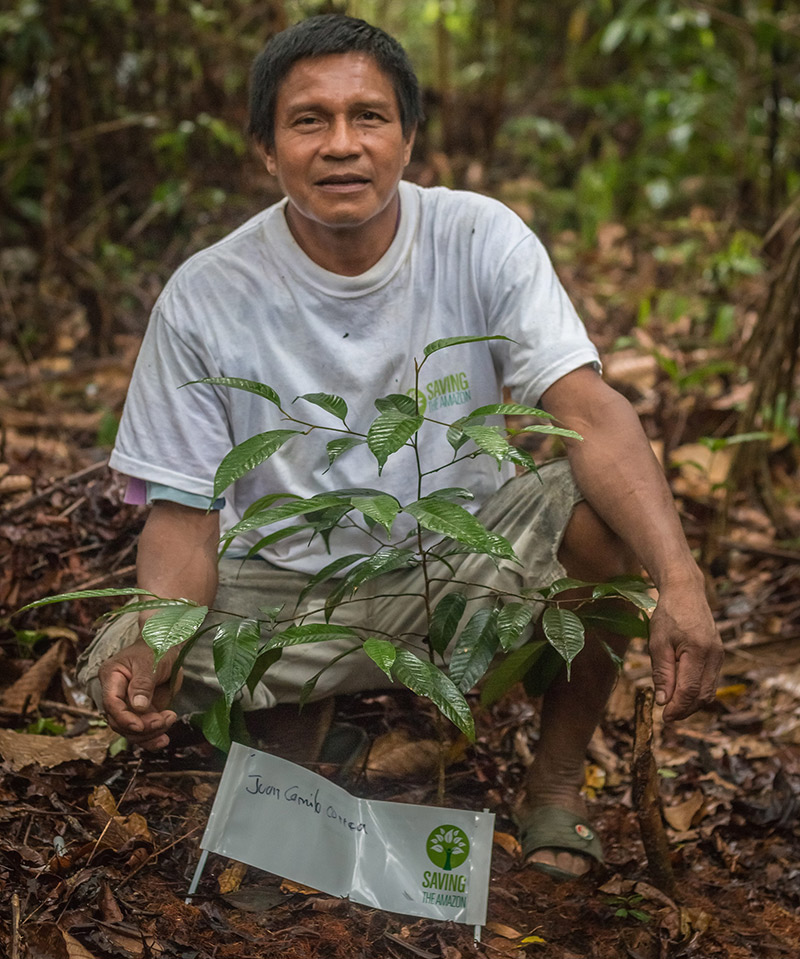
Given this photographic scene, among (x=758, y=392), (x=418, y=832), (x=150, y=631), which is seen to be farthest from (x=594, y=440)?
(x=758, y=392)

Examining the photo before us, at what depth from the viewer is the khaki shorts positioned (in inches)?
89.4

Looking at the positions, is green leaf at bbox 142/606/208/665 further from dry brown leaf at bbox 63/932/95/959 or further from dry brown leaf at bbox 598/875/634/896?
dry brown leaf at bbox 598/875/634/896

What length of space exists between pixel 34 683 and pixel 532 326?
145 cm

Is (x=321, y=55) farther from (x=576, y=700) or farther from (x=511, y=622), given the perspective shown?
(x=576, y=700)

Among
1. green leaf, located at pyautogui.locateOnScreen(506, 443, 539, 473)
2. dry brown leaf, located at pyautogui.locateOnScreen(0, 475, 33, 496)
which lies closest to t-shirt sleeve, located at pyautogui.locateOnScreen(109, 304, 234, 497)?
green leaf, located at pyautogui.locateOnScreen(506, 443, 539, 473)

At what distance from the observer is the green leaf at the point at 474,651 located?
6.53ft

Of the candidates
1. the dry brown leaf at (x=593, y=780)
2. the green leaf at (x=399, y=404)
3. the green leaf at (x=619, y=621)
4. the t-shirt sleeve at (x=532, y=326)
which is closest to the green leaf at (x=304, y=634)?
the green leaf at (x=399, y=404)

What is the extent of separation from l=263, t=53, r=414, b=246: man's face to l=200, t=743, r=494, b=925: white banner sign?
1.14m

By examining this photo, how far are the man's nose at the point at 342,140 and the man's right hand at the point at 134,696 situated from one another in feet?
3.55

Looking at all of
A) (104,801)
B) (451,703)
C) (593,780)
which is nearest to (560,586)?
(451,703)

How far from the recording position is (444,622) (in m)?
2.09

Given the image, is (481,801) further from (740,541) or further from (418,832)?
(740,541)

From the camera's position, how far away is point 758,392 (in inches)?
134

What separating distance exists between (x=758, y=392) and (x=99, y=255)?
307cm
